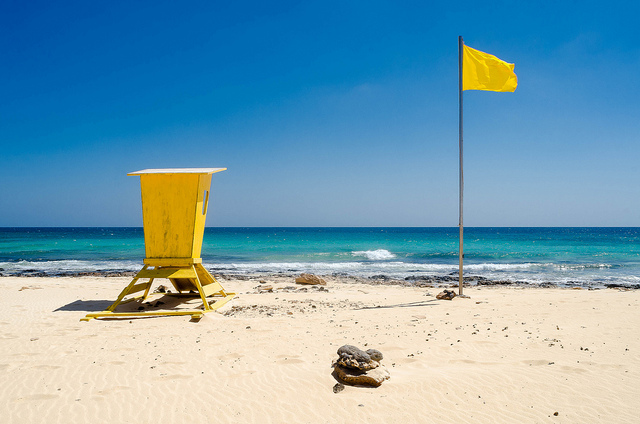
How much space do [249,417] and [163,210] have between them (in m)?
6.06

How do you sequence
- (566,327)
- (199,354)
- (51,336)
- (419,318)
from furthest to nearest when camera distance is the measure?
1. (419,318)
2. (566,327)
3. (51,336)
4. (199,354)

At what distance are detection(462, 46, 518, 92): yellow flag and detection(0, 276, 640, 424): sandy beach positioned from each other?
585 cm

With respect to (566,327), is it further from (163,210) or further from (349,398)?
(163,210)

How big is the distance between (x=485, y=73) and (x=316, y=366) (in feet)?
29.8

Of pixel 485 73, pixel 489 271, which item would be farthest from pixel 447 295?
pixel 489 271

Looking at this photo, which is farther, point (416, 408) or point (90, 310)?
Result: point (90, 310)

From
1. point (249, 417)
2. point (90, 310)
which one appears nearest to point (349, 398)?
point (249, 417)

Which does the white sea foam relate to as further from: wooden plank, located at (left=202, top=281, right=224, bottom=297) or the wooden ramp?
wooden plank, located at (left=202, top=281, right=224, bottom=297)

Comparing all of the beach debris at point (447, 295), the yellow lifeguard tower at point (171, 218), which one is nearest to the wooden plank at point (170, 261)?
the yellow lifeguard tower at point (171, 218)

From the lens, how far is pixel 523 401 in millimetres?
4027

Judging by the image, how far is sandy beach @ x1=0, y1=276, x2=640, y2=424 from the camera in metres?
3.86

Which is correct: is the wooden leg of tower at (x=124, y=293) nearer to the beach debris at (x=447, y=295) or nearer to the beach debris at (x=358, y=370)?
the beach debris at (x=358, y=370)

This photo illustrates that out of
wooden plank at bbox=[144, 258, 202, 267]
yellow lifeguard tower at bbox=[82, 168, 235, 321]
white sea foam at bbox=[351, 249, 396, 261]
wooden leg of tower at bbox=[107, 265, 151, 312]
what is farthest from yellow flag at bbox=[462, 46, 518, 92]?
white sea foam at bbox=[351, 249, 396, 261]

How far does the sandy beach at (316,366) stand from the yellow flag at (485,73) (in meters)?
5.85
